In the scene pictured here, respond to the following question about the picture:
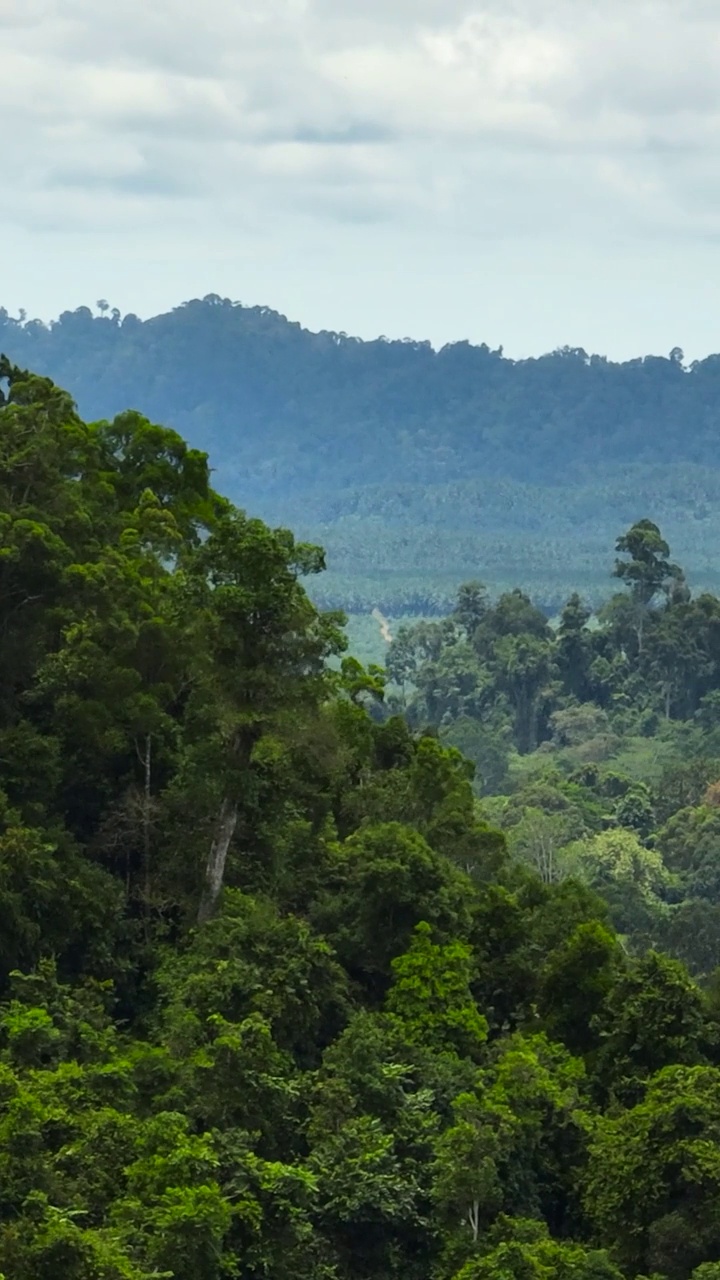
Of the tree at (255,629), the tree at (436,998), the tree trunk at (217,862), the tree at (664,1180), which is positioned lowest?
the tree at (664,1180)

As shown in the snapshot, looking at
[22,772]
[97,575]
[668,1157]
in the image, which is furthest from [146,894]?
[668,1157]

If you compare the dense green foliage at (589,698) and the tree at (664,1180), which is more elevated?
the dense green foliage at (589,698)

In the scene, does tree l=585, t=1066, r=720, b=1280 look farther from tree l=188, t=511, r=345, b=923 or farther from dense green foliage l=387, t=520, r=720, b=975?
dense green foliage l=387, t=520, r=720, b=975

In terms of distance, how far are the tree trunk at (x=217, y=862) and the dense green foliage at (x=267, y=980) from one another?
4 cm

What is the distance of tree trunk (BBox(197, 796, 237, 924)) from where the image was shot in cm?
2308

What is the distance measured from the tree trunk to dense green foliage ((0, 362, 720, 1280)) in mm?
40

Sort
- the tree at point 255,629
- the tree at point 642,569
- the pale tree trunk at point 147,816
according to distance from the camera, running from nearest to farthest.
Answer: the tree at point 255,629, the pale tree trunk at point 147,816, the tree at point 642,569

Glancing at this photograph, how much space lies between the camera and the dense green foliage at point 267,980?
1781cm

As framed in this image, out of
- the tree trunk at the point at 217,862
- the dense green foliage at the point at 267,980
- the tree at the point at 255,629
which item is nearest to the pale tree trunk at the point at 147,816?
the dense green foliage at the point at 267,980

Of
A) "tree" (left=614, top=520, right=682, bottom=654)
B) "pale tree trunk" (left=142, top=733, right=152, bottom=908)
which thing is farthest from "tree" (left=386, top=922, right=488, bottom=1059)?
"tree" (left=614, top=520, right=682, bottom=654)

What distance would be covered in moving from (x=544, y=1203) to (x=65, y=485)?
11029 millimetres

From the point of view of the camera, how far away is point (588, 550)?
155125 millimetres

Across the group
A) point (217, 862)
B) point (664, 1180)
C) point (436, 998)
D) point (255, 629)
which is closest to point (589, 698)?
point (217, 862)

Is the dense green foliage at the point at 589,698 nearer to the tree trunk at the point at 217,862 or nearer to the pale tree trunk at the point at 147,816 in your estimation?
the pale tree trunk at the point at 147,816
